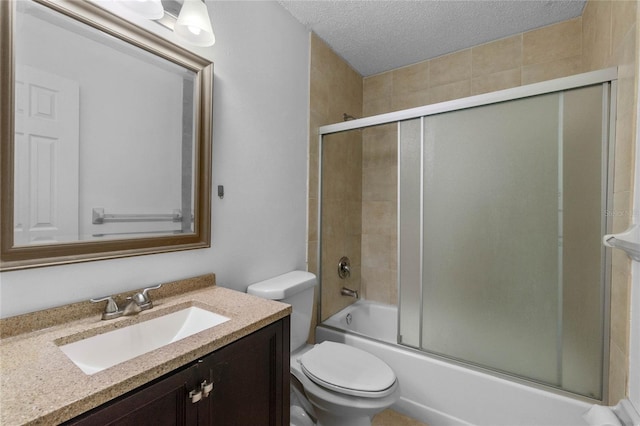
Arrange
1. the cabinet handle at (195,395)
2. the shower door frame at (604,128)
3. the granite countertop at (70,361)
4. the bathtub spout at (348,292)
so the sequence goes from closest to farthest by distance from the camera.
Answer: the granite countertop at (70,361) → the cabinet handle at (195,395) → the shower door frame at (604,128) → the bathtub spout at (348,292)

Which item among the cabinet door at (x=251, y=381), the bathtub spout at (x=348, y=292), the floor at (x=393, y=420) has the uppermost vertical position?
the cabinet door at (x=251, y=381)

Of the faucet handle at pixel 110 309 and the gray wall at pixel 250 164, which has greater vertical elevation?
the gray wall at pixel 250 164

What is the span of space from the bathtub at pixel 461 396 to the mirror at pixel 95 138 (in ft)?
4.32

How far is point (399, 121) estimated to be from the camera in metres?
1.71

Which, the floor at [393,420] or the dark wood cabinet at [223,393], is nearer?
the dark wood cabinet at [223,393]

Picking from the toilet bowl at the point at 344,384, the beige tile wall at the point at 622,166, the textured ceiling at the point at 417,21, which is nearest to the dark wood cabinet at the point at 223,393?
the toilet bowl at the point at 344,384

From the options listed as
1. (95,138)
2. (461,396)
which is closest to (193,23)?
(95,138)

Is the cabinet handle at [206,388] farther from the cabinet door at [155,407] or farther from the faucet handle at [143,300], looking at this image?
the faucet handle at [143,300]

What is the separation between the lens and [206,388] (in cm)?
75

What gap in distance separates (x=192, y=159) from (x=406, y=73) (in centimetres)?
197

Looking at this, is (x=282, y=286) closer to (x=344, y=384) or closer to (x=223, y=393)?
(x=344, y=384)

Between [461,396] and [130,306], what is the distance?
5.32 feet

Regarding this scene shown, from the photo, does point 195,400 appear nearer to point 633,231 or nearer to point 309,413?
point 309,413

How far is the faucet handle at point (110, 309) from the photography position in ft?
3.02
